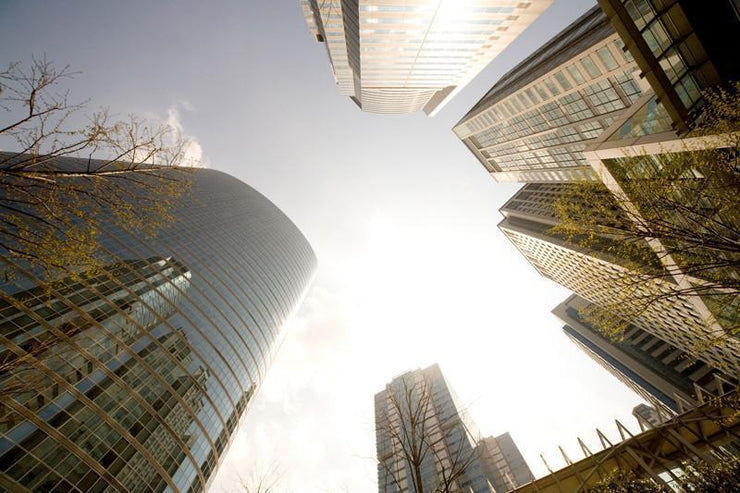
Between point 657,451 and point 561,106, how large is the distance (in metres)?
49.5

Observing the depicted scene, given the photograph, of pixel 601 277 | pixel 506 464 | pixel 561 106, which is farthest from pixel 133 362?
pixel 506 464

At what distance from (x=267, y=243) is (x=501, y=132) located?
72.8m

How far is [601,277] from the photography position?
420 inches

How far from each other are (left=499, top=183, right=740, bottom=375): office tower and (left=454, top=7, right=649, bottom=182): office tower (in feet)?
24.9

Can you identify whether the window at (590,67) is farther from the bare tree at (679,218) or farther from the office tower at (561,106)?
the bare tree at (679,218)

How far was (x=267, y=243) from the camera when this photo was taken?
90.6 m

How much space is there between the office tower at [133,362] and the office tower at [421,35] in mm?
39993

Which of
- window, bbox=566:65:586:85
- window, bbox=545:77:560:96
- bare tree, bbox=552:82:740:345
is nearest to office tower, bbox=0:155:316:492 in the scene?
bare tree, bbox=552:82:740:345

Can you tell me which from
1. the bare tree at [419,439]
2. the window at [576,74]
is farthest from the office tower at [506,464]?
the window at [576,74]

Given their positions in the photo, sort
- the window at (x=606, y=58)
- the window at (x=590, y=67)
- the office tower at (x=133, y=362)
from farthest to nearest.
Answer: the window at (x=590, y=67), the window at (x=606, y=58), the office tower at (x=133, y=362)

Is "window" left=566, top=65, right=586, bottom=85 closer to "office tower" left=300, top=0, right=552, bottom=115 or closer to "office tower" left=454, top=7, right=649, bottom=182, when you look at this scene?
"office tower" left=454, top=7, right=649, bottom=182

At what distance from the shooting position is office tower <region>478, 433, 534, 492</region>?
83750mm

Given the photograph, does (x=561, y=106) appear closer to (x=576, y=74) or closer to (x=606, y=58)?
(x=576, y=74)

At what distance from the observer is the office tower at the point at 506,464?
83750 millimetres
